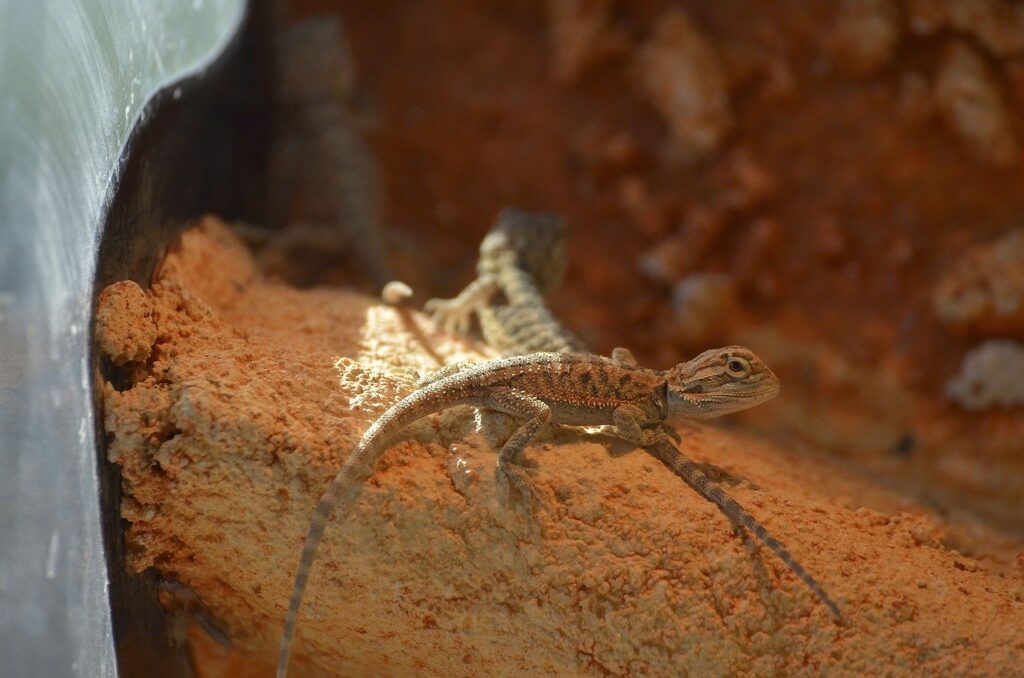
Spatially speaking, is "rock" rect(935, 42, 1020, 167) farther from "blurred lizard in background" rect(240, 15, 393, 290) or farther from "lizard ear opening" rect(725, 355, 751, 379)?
"blurred lizard in background" rect(240, 15, 393, 290)

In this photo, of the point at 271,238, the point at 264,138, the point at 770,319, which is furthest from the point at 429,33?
the point at 770,319

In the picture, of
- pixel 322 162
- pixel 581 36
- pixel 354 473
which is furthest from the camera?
pixel 581 36

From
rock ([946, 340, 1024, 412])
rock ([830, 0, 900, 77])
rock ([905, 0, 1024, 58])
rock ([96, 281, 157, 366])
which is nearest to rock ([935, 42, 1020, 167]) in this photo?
rock ([905, 0, 1024, 58])

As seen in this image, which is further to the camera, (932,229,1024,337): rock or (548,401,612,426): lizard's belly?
(932,229,1024,337): rock

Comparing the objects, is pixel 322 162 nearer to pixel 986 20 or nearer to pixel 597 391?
pixel 597 391

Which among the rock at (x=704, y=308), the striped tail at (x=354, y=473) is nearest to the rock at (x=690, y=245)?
the rock at (x=704, y=308)

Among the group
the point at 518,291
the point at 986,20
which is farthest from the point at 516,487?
the point at 986,20

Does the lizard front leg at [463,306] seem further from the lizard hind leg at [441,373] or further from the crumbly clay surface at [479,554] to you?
the crumbly clay surface at [479,554]

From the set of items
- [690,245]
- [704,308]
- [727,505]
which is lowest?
[727,505]
